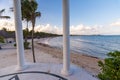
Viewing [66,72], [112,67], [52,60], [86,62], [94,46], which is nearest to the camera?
[112,67]

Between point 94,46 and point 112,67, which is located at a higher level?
point 112,67

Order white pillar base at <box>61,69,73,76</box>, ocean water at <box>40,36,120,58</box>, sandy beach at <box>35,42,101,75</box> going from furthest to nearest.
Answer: ocean water at <box>40,36,120,58</box>, sandy beach at <box>35,42,101,75</box>, white pillar base at <box>61,69,73,76</box>

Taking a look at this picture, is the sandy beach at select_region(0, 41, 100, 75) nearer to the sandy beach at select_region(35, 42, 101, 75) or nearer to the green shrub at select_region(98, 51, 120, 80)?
the sandy beach at select_region(35, 42, 101, 75)

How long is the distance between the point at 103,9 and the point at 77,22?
5.39 meters

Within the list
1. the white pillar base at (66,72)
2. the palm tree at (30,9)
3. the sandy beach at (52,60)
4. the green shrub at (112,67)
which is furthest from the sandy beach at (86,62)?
the green shrub at (112,67)

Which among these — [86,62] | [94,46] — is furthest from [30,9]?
[94,46]

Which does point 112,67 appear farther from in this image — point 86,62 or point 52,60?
point 86,62

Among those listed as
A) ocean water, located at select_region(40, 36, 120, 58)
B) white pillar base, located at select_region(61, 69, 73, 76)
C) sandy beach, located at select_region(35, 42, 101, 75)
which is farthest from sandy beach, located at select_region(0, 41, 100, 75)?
ocean water, located at select_region(40, 36, 120, 58)

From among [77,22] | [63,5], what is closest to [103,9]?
[77,22]

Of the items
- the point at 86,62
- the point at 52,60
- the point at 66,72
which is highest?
the point at 66,72

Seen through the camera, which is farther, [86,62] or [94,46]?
[94,46]

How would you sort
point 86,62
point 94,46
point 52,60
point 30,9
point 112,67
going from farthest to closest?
point 94,46
point 86,62
point 52,60
point 30,9
point 112,67

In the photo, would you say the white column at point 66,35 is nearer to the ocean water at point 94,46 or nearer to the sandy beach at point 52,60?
Answer: the sandy beach at point 52,60

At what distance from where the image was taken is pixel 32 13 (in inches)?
412
